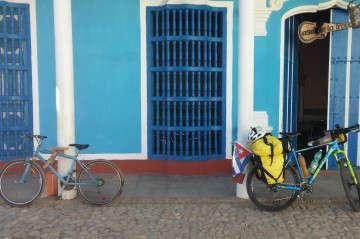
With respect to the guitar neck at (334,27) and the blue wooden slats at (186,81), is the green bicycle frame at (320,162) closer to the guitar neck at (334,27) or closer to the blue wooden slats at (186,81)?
the blue wooden slats at (186,81)

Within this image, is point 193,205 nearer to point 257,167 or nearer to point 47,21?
point 257,167

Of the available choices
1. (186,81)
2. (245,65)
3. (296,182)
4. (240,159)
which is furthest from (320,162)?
(186,81)

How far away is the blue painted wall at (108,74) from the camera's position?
6949 mm

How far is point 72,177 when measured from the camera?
5.59 m

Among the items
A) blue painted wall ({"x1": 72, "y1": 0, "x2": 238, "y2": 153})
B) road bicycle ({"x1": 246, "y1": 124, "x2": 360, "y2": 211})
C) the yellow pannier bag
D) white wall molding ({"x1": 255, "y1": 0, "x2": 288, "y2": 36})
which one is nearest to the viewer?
the yellow pannier bag

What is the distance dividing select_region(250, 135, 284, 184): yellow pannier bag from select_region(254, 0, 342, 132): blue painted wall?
207 centimetres

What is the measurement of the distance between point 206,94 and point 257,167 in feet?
7.09

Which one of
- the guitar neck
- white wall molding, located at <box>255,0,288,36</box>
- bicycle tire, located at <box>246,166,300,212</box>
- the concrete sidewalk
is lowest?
the concrete sidewalk

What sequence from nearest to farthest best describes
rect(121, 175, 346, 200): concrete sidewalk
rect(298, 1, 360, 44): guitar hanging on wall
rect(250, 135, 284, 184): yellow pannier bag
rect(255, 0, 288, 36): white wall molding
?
1. rect(250, 135, 284, 184): yellow pannier bag
2. rect(121, 175, 346, 200): concrete sidewalk
3. rect(298, 1, 360, 44): guitar hanging on wall
4. rect(255, 0, 288, 36): white wall molding

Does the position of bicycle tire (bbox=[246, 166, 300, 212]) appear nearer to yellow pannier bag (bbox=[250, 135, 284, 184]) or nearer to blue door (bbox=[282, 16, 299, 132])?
yellow pannier bag (bbox=[250, 135, 284, 184])

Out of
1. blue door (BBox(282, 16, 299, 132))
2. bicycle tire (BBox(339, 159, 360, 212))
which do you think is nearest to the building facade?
blue door (BBox(282, 16, 299, 132))

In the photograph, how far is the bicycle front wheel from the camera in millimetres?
5395

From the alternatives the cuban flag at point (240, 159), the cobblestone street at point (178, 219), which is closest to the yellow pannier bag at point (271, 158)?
the cuban flag at point (240, 159)

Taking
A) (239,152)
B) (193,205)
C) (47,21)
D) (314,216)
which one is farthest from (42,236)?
(47,21)
